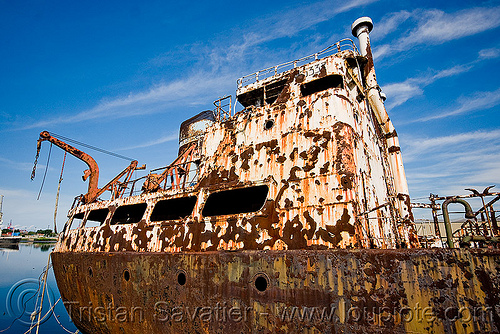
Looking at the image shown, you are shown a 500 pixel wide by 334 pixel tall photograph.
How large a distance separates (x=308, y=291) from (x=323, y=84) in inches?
220

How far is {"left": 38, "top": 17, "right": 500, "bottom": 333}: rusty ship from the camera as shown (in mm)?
3758

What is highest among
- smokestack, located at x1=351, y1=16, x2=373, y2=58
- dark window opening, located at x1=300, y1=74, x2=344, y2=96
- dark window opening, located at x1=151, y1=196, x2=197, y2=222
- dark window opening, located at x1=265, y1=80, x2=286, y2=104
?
smokestack, located at x1=351, y1=16, x2=373, y2=58

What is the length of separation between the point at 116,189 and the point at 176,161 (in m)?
2.57

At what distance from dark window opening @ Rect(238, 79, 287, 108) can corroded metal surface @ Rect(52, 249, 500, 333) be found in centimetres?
506

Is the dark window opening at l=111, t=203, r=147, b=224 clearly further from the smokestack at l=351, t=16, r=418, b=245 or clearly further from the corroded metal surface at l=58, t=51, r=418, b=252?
the smokestack at l=351, t=16, r=418, b=245

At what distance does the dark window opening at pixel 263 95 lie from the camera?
27.6ft

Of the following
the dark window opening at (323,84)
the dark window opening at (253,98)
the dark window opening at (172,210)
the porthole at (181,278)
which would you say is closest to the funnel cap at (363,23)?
the dark window opening at (323,84)

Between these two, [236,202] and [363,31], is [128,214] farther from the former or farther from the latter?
[363,31]

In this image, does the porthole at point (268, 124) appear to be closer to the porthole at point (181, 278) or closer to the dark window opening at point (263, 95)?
the dark window opening at point (263, 95)

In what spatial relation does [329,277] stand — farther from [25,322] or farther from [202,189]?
[25,322]

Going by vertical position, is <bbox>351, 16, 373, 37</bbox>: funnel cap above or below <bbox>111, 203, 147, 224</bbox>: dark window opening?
above

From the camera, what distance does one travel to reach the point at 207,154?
26.7 ft

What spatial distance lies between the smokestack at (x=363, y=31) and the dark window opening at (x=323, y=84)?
3.68 meters

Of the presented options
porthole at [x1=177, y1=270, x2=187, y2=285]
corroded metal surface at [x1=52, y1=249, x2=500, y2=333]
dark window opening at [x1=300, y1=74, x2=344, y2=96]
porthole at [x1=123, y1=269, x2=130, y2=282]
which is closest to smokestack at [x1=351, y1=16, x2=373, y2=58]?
dark window opening at [x1=300, y1=74, x2=344, y2=96]
